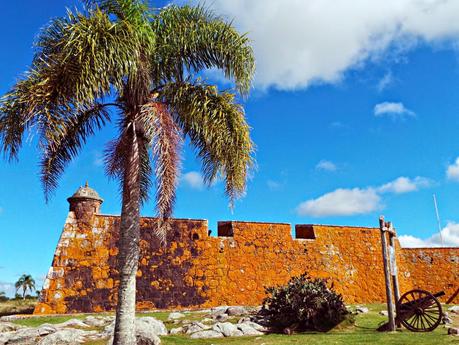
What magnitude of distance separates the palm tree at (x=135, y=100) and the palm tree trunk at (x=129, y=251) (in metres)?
0.02

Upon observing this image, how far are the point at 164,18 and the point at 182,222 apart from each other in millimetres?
10067

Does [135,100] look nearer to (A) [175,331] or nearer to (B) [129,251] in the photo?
(B) [129,251]

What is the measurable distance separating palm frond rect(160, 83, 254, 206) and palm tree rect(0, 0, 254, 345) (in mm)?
22

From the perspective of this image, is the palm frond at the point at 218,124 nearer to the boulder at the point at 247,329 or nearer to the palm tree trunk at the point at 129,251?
the palm tree trunk at the point at 129,251

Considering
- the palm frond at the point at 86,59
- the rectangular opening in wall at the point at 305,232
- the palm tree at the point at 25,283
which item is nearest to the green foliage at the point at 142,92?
the palm frond at the point at 86,59

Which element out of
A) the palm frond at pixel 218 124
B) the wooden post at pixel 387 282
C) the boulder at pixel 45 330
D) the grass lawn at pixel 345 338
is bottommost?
the grass lawn at pixel 345 338

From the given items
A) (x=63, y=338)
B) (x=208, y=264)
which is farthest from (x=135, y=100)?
(x=208, y=264)

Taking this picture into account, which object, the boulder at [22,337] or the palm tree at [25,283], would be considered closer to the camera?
the boulder at [22,337]

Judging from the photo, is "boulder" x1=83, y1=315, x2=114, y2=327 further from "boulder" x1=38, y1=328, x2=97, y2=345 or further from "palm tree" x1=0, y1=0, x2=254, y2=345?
"palm tree" x1=0, y1=0, x2=254, y2=345

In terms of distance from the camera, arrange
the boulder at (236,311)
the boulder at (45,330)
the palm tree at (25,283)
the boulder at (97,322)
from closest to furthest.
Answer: the boulder at (45,330) < the boulder at (97,322) < the boulder at (236,311) < the palm tree at (25,283)

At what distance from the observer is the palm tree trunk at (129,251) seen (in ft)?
27.0

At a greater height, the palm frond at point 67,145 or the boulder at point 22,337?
the palm frond at point 67,145

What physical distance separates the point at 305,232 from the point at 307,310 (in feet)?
29.7

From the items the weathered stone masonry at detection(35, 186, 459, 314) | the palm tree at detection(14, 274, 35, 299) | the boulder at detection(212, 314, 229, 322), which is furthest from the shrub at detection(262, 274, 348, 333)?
the palm tree at detection(14, 274, 35, 299)
